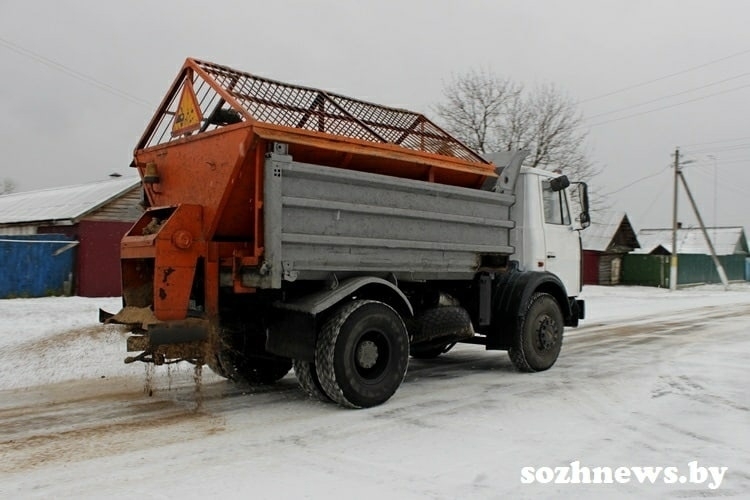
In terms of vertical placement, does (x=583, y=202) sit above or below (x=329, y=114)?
below

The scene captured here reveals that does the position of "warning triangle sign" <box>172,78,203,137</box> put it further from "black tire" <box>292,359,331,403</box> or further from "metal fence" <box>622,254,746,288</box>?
"metal fence" <box>622,254,746,288</box>

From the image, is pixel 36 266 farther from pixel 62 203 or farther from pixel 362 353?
pixel 362 353

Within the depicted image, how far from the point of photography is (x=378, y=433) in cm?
539

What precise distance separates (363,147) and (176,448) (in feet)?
10.5

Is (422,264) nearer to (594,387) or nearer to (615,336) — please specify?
(594,387)

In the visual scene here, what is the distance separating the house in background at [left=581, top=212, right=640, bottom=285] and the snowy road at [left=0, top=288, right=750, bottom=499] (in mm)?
33030

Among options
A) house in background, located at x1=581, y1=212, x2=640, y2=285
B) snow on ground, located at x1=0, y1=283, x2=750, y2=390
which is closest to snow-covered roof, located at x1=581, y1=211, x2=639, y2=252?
house in background, located at x1=581, y1=212, x2=640, y2=285

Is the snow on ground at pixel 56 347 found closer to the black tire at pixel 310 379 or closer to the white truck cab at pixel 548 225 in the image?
the black tire at pixel 310 379

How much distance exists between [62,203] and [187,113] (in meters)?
17.4

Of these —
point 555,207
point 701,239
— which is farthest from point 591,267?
point 555,207

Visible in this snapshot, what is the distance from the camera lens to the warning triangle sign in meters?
6.32

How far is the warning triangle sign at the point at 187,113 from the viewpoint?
20.7ft

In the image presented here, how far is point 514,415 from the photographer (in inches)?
238

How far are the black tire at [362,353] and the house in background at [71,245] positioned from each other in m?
Answer: 10.9
